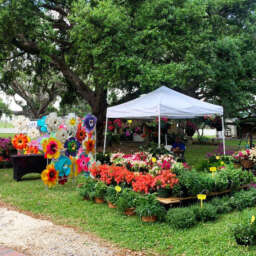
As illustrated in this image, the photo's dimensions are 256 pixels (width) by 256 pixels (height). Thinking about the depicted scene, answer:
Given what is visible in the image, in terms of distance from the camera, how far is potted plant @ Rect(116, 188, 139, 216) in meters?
5.21

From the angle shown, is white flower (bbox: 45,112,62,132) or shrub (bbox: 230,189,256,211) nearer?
shrub (bbox: 230,189,256,211)

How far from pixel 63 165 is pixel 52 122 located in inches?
45.8

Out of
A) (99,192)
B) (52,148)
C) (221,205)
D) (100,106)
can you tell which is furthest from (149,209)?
(100,106)

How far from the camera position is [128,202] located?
206 inches

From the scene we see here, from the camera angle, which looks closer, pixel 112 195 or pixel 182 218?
pixel 182 218

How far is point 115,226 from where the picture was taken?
4793 mm

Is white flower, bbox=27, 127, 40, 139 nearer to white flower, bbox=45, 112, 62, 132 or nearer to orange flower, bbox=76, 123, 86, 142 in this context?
orange flower, bbox=76, 123, 86, 142

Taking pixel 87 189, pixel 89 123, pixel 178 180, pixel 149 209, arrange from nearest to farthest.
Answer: pixel 149 209 < pixel 178 180 < pixel 87 189 < pixel 89 123

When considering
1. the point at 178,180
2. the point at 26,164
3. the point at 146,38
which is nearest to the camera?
the point at 178,180

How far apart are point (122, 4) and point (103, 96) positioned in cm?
594

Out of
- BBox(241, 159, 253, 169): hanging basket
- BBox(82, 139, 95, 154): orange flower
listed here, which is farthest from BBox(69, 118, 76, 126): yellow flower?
BBox(241, 159, 253, 169): hanging basket

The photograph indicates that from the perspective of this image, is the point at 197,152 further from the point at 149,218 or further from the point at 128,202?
the point at 149,218

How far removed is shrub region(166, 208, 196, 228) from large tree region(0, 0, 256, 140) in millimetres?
6414

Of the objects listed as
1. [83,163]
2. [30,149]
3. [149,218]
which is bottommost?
[149,218]
